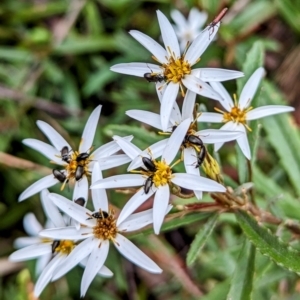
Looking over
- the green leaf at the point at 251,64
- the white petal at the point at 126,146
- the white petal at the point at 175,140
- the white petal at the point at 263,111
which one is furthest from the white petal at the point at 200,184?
the green leaf at the point at 251,64

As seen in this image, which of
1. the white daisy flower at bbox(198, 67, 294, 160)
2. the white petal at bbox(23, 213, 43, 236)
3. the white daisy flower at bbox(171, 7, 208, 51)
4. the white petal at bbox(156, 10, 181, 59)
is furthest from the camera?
the white daisy flower at bbox(171, 7, 208, 51)

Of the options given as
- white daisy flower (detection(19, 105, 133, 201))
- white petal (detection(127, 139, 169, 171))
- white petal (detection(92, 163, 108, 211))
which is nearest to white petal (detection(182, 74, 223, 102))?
white petal (detection(127, 139, 169, 171))

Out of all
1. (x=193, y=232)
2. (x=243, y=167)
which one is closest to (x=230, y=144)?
(x=193, y=232)

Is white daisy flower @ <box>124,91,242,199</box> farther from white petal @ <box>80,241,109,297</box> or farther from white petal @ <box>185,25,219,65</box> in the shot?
white petal @ <box>80,241,109,297</box>

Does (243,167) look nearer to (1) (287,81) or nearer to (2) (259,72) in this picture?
(2) (259,72)

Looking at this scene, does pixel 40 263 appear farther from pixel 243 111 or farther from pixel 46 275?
pixel 243 111

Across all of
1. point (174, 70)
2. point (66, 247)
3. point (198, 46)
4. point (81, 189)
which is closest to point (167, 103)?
point (174, 70)

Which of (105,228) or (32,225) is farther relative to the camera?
(32,225)

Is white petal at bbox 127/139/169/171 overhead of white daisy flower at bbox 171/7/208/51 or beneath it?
beneath
